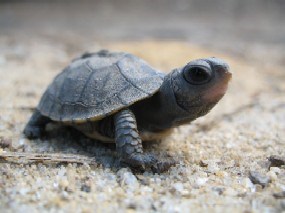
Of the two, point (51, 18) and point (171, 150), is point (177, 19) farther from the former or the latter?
point (171, 150)

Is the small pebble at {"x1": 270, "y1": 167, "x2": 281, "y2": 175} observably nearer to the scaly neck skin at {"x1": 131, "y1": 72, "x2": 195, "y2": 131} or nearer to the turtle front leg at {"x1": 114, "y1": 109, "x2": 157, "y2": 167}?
the scaly neck skin at {"x1": 131, "y1": 72, "x2": 195, "y2": 131}

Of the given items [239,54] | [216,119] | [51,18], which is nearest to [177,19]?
[51,18]

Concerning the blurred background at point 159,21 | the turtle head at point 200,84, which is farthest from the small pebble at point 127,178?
the blurred background at point 159,21

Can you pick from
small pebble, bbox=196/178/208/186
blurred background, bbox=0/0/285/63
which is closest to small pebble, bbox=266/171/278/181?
small pebble, bbox=196/178/208/186

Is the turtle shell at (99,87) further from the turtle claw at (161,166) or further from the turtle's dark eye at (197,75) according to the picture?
the turtle claw at (161,166)

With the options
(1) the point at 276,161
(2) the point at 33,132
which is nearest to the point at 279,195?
(1) the point at 276,161

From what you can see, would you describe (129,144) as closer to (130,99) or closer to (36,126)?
(130,99)
